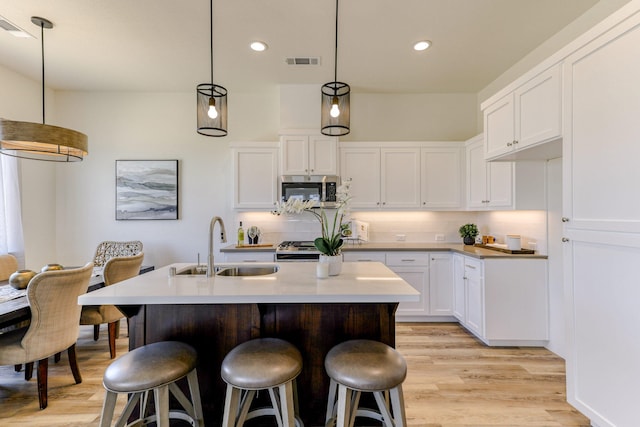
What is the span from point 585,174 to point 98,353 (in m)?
4.21

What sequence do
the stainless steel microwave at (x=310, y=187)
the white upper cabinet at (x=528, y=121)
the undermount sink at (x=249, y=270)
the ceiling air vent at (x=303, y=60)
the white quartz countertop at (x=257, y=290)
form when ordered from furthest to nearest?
the stainless steel microwave at (x=310, y=187) → the ceiling air vent at (x=303, y=60) → the undermount sink at (x=249, y=270) → the white upper cabinet at (x=528, y=121) → the white quartz countertop at (x=257, y=290)

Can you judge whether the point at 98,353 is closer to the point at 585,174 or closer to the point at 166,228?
the point at 166,228

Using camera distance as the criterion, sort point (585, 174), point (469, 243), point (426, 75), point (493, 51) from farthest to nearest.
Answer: point (469, 243), point (426, 75), point (493, 51), point (585, 174)

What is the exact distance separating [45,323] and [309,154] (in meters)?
2.95

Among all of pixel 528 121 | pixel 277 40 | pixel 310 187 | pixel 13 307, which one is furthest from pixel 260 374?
pixel 277 40

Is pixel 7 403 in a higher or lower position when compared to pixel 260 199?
lower

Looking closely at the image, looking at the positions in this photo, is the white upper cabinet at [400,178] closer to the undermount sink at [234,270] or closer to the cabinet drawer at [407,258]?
the cabinet drawer at [407,258]

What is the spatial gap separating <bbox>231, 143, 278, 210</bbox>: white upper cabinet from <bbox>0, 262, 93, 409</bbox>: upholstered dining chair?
1.97m

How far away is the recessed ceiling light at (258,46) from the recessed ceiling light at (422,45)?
1501 millimetres

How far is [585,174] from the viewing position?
181 cm

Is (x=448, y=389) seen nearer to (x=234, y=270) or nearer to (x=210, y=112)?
(x=234, y=270)

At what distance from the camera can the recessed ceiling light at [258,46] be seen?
9.80 ft

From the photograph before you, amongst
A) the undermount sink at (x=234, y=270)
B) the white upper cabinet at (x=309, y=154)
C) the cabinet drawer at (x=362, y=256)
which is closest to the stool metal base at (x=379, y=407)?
the undermount sink at (x=234, y=270)

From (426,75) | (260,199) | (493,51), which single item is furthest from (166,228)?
(493,51)
